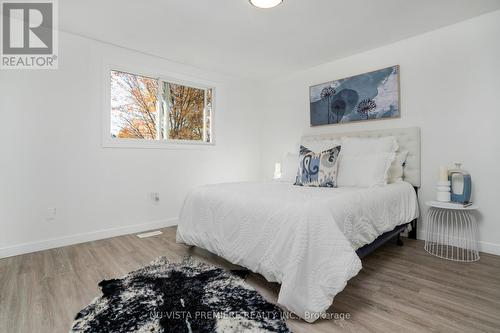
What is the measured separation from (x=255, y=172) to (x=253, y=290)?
3.16m

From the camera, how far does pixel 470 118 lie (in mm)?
2596

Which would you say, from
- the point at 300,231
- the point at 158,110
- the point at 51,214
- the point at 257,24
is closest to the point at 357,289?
the point at 300,231

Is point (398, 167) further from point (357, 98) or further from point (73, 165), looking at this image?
point (73, 165)

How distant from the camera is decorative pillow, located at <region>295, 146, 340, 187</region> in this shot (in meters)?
2.58

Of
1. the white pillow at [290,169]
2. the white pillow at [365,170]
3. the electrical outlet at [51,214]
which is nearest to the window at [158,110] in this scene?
the electrical outlet at [51,214]

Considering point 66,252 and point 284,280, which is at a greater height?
point 284,280

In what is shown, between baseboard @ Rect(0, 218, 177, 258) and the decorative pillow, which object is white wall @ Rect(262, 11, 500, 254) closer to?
the decorative pillow

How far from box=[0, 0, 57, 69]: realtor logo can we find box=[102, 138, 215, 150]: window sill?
999mm

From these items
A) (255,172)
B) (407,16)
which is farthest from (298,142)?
(407,16)

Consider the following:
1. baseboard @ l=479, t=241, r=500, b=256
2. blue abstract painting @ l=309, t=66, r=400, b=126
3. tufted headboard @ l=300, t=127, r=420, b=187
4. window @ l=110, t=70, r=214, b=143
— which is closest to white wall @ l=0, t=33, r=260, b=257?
window @ l=110, t=70, r=214, b=143

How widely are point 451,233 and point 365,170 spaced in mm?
1196

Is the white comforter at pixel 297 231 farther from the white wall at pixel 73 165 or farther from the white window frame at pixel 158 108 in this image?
the white window frame at pixel 158 108

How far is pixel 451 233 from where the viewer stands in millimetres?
2707

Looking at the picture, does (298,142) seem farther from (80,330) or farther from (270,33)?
(80,330)
